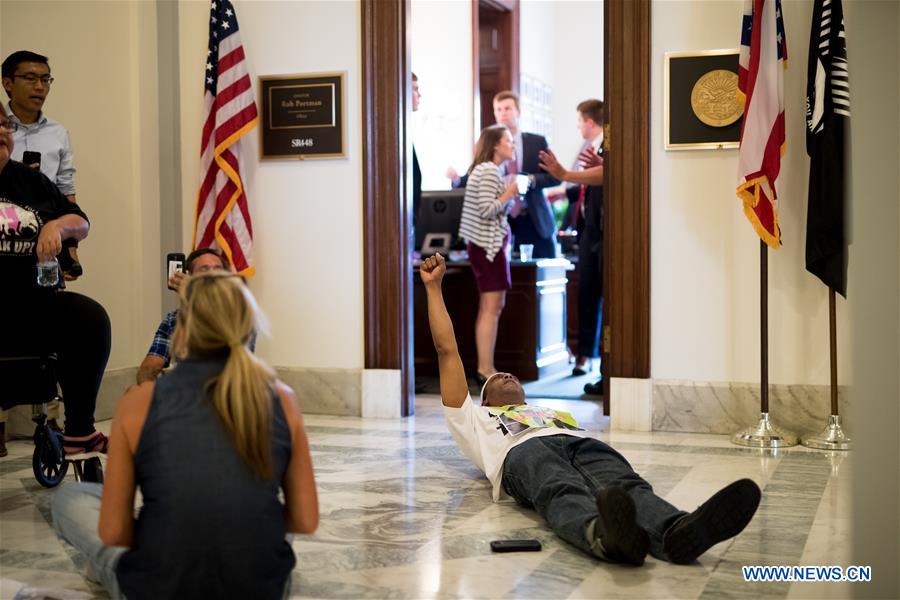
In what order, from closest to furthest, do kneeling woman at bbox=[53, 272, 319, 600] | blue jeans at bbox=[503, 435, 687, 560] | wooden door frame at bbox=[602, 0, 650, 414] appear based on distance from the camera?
1. kneeling woman at bbox=[53, 272, 319, 600]
2. blue jeans at bbox=[503, 435, 687, 560]
3. wooden door frame at bbox=[602, 0, 650, 414]

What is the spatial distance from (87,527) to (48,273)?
1516 mm

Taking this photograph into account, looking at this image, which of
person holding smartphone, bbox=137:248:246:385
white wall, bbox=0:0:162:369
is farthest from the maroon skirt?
person holding smartphone, bbox=137:248:246:385

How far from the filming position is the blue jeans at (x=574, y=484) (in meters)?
2.89

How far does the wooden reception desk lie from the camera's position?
272 inches

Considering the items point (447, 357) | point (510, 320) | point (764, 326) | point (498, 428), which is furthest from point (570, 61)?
point (498, 428)

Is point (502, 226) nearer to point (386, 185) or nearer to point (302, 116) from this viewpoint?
point (386, 185)

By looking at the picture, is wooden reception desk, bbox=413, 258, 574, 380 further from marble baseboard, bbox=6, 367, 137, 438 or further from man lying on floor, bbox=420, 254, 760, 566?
man lying on floor, bbox=420, 254, 760, 566

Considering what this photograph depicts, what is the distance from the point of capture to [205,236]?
18.4 ft

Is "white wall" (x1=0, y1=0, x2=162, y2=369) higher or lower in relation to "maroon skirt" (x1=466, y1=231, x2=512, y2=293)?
higher

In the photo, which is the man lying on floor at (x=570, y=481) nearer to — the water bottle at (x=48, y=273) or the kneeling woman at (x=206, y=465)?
the kneeling woman at (x=206, y=465)

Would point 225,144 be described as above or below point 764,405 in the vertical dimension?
above

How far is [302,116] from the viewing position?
5680 mm

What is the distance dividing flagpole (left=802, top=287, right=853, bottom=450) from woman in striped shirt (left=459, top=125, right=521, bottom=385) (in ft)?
7.30

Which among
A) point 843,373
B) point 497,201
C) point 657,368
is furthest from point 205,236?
point 843,373
